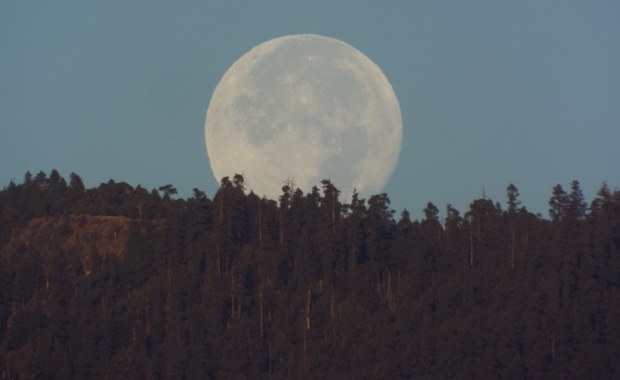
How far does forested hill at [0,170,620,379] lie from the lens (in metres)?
162

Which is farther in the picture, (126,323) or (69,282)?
(69,282)

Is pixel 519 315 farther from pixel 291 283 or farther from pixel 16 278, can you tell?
pixel 16 278

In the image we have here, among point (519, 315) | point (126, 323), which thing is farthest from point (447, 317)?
point (126, 323)

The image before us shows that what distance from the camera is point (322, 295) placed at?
586ft

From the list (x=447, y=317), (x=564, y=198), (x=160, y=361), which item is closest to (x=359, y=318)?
(x=447, y=317)

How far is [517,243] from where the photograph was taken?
188625mm

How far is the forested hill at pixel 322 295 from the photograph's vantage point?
532ft

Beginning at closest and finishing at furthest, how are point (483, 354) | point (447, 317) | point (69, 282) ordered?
1. point (483, 354)
2. point (447, 317)
3. point (69, 282)

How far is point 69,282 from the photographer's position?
188 meters

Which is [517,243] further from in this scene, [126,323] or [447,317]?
[126,323]

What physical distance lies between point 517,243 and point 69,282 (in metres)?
52.6

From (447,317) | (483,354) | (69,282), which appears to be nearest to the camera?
(483,354)

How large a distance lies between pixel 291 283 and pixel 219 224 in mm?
14313

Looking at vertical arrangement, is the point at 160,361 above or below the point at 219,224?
below
